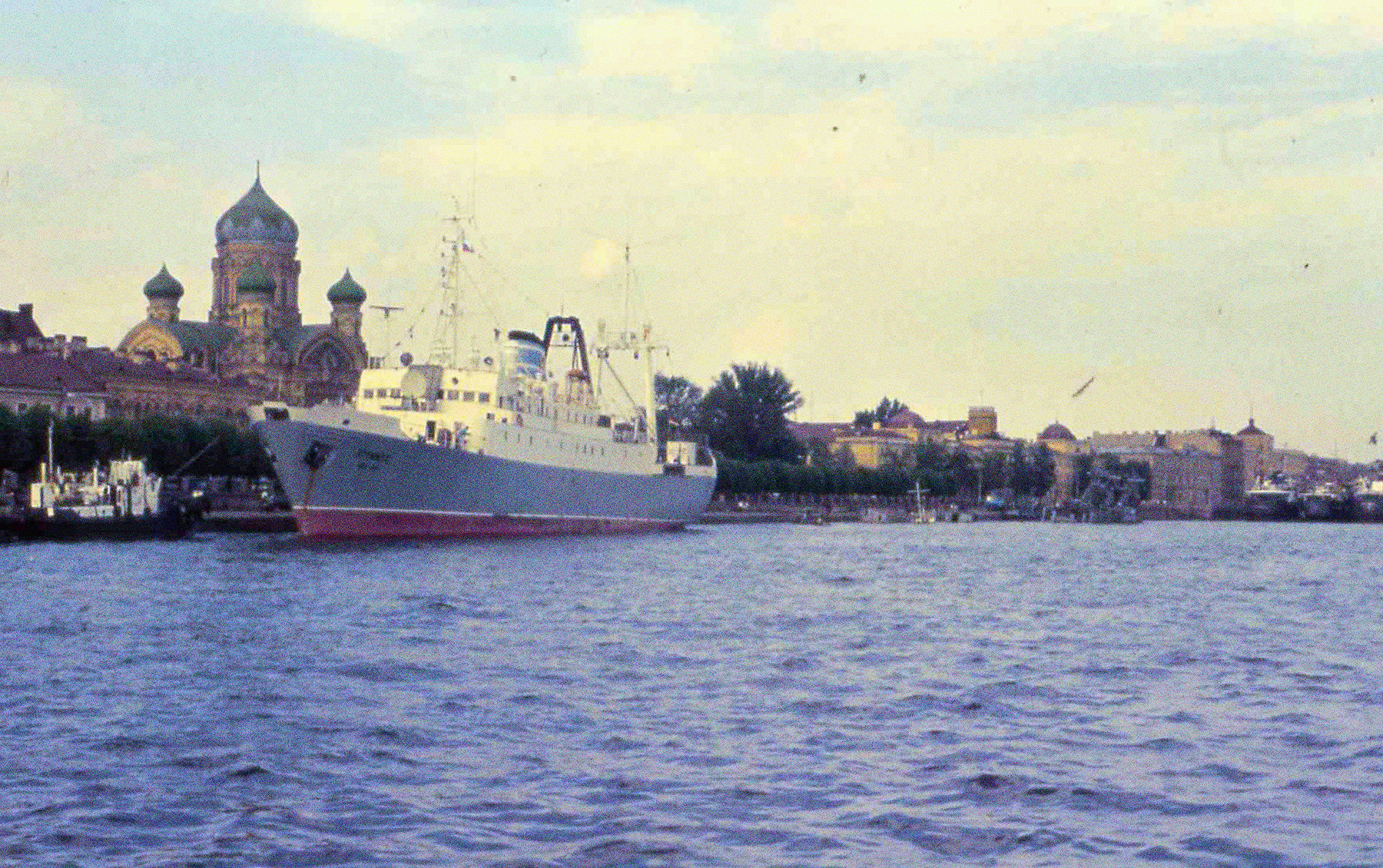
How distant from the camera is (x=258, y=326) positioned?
160 meters

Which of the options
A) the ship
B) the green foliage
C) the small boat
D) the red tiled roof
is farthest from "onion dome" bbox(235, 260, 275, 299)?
the small boat

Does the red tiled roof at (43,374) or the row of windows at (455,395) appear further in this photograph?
the red tiled roof at (43,374)

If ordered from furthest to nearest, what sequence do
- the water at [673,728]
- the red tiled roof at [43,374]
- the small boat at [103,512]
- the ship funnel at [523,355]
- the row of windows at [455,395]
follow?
the red tiled roof at [43,374]
the ship funnel at [523,355]
the row of windows at [455,395]
the small boat at [103,512]
the water at [673,728]

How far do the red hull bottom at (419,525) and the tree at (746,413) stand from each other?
86835 millimetres

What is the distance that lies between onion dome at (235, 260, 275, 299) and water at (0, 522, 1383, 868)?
387ft

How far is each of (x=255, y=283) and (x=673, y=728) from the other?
473 ft

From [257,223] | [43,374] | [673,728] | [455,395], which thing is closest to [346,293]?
[257,223]

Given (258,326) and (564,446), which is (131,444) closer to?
(564,446)

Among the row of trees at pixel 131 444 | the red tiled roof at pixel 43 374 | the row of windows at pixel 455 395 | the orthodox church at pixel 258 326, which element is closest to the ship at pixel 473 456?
the row of windows at pixel 455 395

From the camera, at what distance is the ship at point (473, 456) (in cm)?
6912

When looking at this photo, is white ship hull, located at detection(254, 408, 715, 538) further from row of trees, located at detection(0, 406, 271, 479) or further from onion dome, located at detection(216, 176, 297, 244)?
onion dome, located at detection(216, 176, 297, 244)

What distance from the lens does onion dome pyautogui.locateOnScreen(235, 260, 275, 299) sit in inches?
6339

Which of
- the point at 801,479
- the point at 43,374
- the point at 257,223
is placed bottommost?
the point at 801,479

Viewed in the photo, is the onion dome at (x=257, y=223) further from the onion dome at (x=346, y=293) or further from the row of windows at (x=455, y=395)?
the row of windows at (x=455, y=395)
